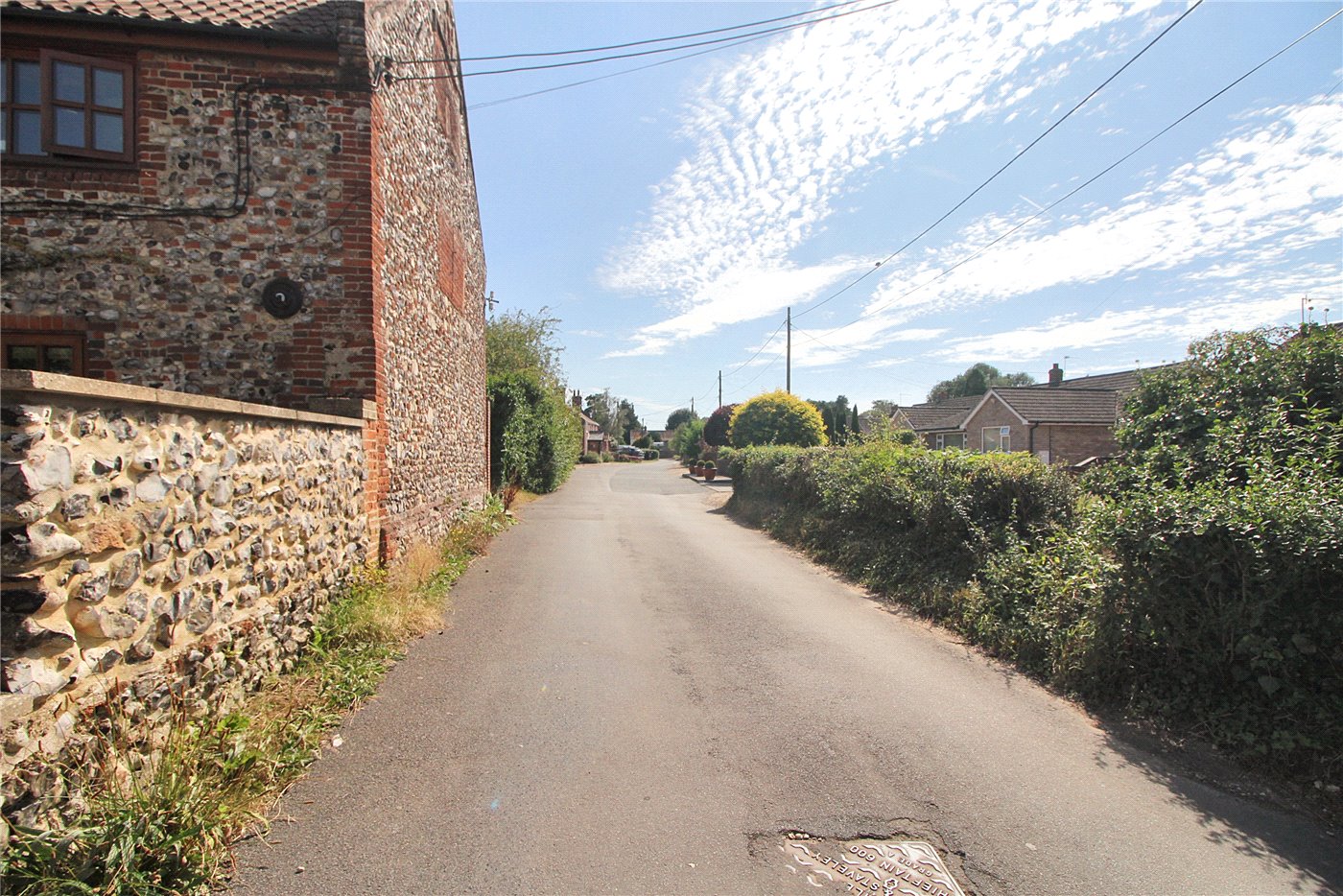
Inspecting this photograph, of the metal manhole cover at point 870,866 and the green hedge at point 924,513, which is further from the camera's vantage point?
the green hedge at point 924,513

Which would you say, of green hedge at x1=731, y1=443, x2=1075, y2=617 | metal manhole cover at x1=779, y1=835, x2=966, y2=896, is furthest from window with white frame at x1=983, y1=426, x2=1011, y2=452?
metal manhole cover at x1=779, y1=835, x2=966, y2=896

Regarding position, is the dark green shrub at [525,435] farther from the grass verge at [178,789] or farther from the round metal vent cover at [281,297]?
the grass verge at [178,789]

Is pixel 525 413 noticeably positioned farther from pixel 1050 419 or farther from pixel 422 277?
pixel 1050 419

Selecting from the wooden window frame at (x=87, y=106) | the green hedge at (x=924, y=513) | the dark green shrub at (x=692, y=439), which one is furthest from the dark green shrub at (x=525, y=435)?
the dark green shrub at (x=692, y=439)

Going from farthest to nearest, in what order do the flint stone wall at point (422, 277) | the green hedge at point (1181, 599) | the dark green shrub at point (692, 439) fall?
the dark green shrub at point (692, 439) < the flint stone wall at point (422, 277) < the green hedge at point (1181, 599)

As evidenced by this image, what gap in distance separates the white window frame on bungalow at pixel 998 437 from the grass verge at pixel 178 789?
30.3 metres

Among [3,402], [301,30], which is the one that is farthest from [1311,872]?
[301,30]

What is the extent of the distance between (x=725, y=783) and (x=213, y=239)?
6.95 m

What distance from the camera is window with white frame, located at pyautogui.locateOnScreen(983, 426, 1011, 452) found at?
99.0 ft

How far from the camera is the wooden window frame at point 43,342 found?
6367mm

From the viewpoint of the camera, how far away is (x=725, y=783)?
363 cm

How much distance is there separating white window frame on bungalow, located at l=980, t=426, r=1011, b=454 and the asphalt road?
2700 cm

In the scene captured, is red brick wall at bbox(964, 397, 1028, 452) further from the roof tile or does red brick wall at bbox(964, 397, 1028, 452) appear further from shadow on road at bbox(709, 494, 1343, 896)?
the roof tile

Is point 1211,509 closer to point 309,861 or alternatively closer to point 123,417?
point 309,861
